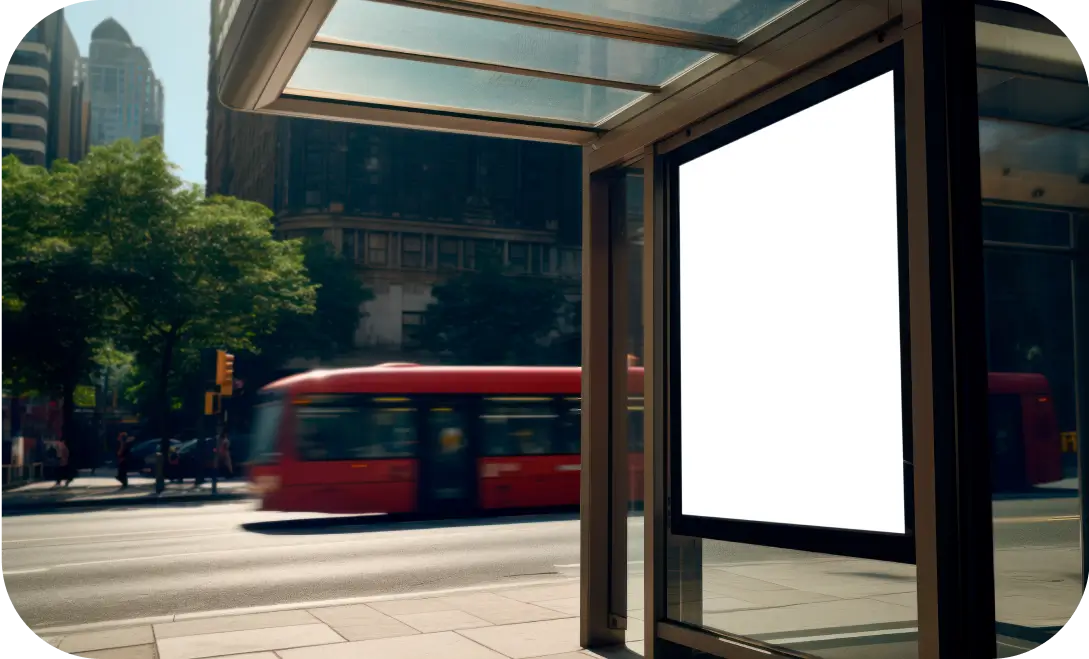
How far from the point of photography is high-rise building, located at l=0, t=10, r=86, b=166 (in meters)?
80.0

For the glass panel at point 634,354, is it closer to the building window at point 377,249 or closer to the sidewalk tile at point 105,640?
the sidewalk tile at point 105,640

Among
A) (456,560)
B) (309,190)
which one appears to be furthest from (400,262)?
(456,560)

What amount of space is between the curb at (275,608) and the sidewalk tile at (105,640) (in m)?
0.26

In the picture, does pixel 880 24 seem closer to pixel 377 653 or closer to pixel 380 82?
pixel 380 82

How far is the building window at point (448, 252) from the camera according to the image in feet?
178

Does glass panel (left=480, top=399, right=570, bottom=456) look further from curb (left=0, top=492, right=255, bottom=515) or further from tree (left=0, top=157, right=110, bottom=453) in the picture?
tree (left=0, top=157, right=110, bottom=453)

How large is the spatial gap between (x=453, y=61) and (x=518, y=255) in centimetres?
5036

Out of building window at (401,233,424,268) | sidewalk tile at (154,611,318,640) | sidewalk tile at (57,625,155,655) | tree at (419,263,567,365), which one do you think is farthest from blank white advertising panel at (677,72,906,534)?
building window at (401,233,424,268)

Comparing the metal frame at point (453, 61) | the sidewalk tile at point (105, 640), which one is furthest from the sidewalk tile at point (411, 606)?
the metal frame at point (453, 61)

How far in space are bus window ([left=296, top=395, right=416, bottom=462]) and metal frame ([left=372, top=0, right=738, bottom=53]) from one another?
43.0ft

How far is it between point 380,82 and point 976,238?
12.8ft

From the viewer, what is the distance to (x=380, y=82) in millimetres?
6344

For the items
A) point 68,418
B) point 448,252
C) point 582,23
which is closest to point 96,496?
point 68,418

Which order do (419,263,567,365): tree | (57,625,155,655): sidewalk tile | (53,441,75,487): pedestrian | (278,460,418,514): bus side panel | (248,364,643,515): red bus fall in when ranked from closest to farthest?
(57,625,155,655): sidewalk tile, (278,460,418,514): bus side panel, (248,364,643,515): red bus, (53,441,75,487): pedestrian, (419,263,567,365): tree
